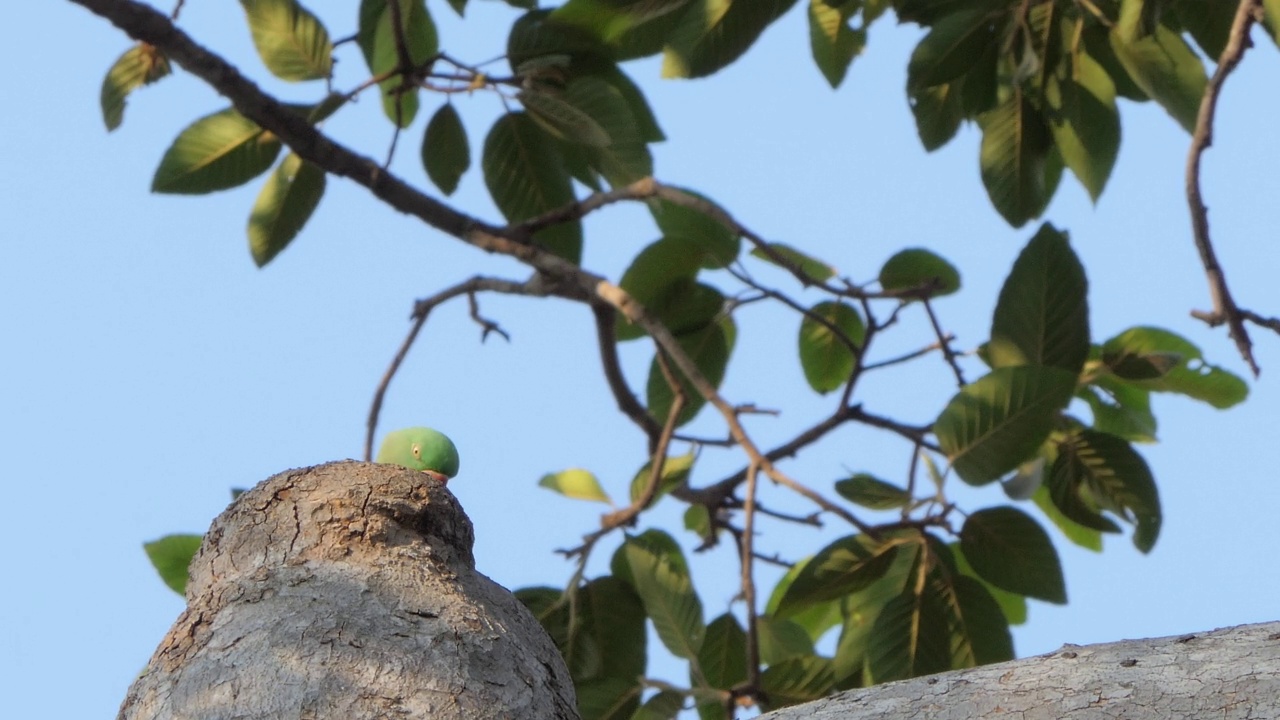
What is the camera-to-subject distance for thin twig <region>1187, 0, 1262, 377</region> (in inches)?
86.2

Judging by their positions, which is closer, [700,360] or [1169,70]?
[1169,70]

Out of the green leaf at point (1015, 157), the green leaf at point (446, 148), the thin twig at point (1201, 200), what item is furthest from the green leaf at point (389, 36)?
the thin twig at point (1201, 200)

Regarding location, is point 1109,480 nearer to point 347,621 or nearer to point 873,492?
point 873,492

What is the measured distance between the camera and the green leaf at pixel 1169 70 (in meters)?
2.62

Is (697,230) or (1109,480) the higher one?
(697,230)

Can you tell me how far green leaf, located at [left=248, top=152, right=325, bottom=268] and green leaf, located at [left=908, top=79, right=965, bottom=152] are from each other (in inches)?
53.5

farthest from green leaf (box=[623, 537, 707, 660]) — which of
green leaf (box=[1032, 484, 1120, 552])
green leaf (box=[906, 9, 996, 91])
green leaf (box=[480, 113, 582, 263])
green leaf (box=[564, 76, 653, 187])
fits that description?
green leaf (box=[906, 9, 996, 91])

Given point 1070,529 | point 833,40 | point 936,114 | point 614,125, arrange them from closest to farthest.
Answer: point 614,125
point 936,114
point 833,40
point 1070,529

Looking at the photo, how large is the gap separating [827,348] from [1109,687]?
7.00 feet

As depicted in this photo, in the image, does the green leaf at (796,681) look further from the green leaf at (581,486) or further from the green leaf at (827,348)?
the green leaf at (827,348)

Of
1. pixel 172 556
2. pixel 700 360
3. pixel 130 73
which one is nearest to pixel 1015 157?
pixel 700 360

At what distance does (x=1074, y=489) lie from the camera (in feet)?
8.98

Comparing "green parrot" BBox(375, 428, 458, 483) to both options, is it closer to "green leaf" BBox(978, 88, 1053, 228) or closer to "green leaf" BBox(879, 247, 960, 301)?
"green leaf" BBox(879, 247, 960, 301)

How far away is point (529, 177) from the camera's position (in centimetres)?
318
